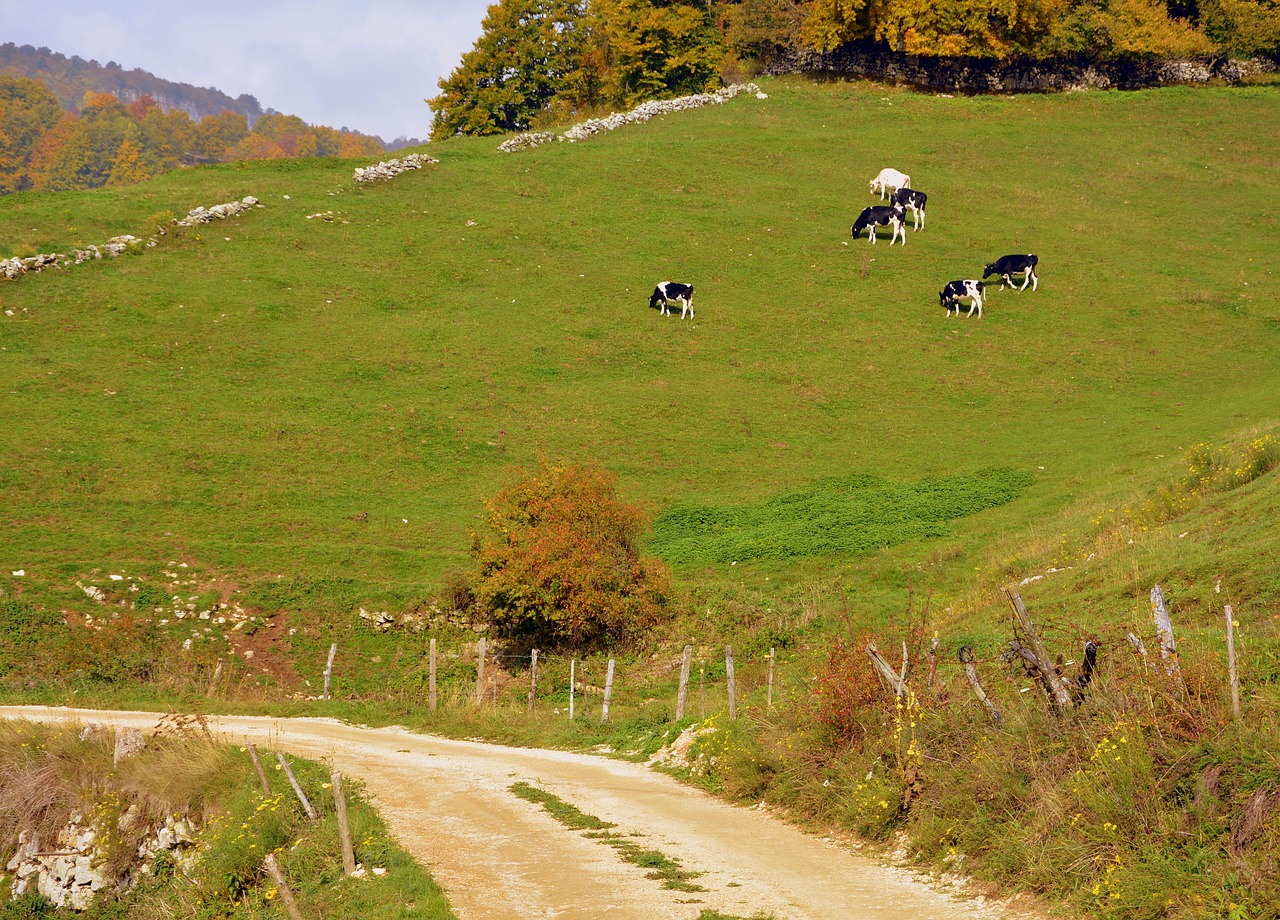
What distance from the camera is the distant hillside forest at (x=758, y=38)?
241 ft

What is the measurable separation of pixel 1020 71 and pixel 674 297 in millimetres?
46323

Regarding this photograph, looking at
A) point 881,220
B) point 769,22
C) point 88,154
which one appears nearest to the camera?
point 881,220

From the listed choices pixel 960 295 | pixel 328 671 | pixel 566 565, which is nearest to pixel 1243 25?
pixel 960 295

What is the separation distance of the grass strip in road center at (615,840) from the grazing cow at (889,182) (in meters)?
48.8

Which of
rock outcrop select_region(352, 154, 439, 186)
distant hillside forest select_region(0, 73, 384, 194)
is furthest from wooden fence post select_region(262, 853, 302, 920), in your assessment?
distant hillside forest select_region(0, 73, 384, 194)

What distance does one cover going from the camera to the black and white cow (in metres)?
46.0

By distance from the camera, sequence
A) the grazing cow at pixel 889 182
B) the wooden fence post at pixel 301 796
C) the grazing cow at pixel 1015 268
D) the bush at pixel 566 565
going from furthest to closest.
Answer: the grazing cow at pixel 889 182
the grazing cow at pixel 1015 268
the bush at pixel 566 565
the wooden fence post at pixel 301 796

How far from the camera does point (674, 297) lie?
152 feet

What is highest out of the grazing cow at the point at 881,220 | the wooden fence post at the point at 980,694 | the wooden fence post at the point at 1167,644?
the grazing cow at the point at 881,220

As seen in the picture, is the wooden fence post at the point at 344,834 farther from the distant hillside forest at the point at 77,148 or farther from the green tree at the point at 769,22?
the distant hillside forest at the point at 77,148

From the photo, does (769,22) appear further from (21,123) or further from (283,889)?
(21,123)

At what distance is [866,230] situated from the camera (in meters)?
53.9

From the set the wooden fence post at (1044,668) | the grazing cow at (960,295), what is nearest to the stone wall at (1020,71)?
the grazing cow at (960,295)

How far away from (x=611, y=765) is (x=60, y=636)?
15127 millimetres
